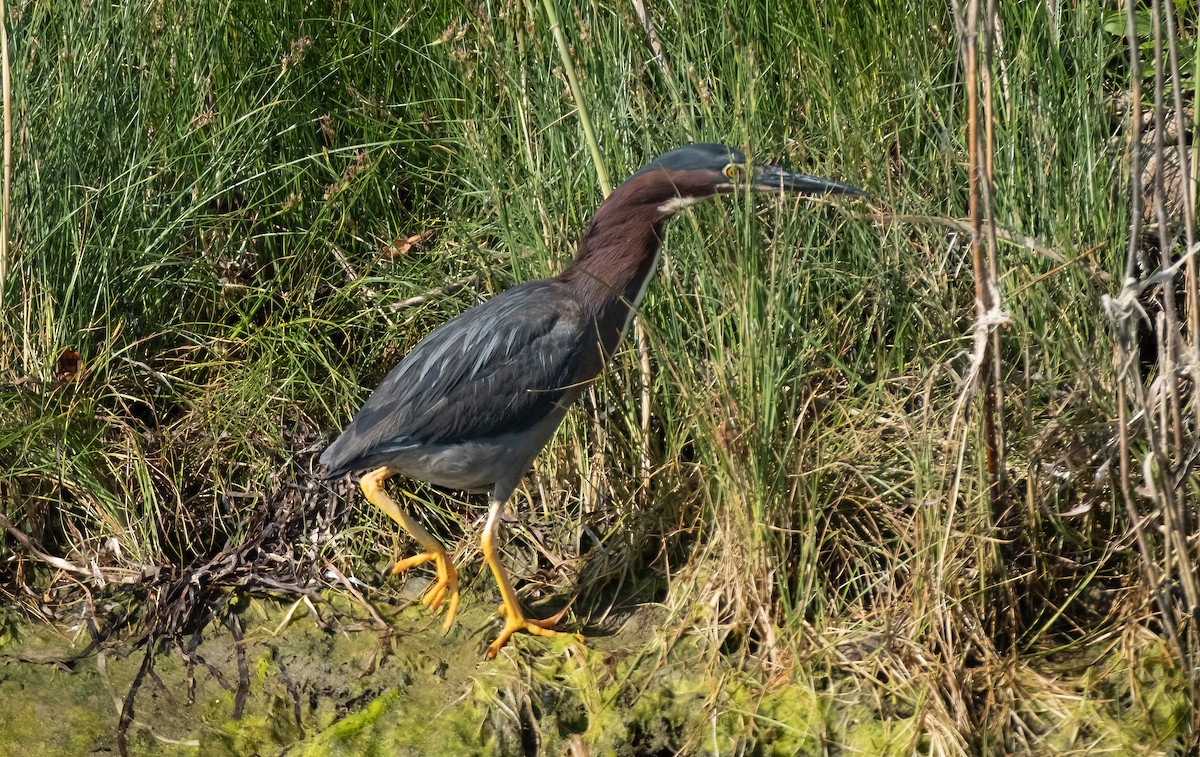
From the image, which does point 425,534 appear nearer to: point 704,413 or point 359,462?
point 359,462

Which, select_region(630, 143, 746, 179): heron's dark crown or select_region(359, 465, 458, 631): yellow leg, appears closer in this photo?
select_region(630, 143, 746, 179): heron's dark crown

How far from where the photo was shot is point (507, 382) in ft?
12.2

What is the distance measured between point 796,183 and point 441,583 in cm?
154

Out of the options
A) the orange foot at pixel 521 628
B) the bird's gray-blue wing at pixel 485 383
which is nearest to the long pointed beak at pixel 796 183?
the bird's gray-blue wing at pixel 485 383

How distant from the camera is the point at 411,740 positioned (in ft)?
11.3

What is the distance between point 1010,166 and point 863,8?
86cm

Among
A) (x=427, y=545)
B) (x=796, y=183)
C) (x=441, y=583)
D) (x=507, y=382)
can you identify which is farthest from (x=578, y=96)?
(x=441, y=583)

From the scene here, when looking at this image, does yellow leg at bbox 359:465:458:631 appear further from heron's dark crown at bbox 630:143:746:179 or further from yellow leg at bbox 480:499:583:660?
heron's dark crown at bbox 630:143:746:179

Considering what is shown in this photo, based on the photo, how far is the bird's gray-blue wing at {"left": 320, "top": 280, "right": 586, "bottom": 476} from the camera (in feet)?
12.1

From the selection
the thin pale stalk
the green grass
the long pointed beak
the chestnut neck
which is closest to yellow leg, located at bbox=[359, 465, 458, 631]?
the green grass

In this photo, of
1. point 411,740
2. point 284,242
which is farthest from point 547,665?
point 284,242

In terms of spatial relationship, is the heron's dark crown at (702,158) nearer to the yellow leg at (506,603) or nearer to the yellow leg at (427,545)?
the yellow leg at (506,603)

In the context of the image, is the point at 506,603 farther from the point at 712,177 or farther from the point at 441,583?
the point at 712,177

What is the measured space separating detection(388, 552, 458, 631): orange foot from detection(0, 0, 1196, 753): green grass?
0.11m
